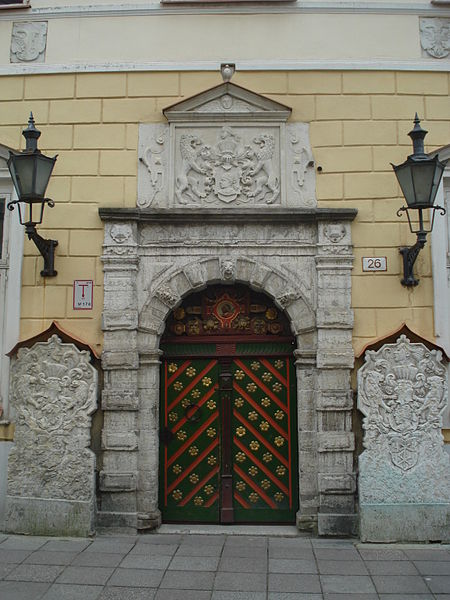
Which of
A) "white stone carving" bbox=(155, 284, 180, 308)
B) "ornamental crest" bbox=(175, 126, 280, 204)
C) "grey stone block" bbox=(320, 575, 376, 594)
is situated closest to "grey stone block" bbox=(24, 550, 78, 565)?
"grey stone block" bbox=(320, 575, 376, 594)

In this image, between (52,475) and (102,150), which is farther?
(102,150)

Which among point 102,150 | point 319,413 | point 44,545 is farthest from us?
point 102,150

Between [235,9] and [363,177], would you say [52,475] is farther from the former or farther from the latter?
[235,9]

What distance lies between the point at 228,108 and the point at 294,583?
447cm

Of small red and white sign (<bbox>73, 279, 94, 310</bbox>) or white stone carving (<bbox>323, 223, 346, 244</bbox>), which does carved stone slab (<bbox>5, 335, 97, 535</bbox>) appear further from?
white stone carving (<bbox>323, 223, 346, 244</bbox>)

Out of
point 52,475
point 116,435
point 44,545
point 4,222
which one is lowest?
point 44,545

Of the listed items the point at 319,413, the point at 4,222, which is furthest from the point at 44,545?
the point at 4,222

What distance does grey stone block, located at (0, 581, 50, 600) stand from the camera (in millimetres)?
4207

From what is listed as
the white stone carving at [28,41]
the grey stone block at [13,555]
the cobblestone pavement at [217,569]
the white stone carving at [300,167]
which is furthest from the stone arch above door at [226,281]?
the white stone carving at [28,41]

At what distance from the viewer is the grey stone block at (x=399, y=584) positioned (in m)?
4.34

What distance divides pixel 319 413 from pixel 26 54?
4832 mm

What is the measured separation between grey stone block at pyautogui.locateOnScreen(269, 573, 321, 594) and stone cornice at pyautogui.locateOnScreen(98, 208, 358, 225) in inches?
127

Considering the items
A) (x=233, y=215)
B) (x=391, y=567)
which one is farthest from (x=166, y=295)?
(x=391, y=567)

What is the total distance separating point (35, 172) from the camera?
17.5ft
